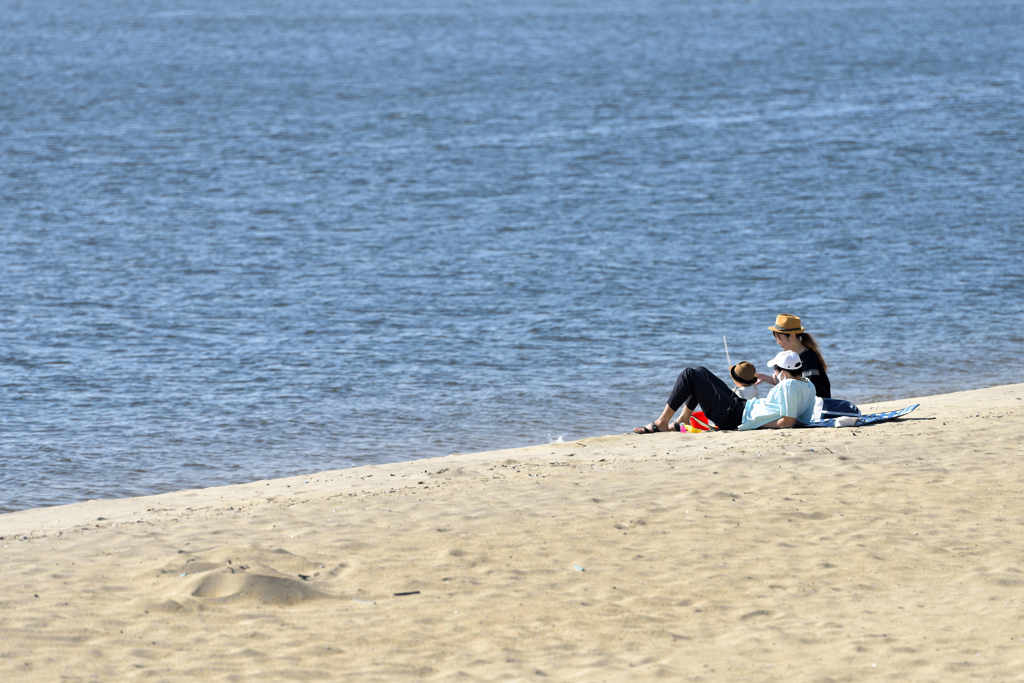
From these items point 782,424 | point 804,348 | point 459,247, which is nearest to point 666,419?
point 782,424

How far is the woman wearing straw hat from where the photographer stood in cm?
1015

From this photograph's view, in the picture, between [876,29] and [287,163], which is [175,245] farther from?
[876,29]

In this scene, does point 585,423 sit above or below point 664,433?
above

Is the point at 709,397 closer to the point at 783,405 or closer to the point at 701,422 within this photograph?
the point at 701,422

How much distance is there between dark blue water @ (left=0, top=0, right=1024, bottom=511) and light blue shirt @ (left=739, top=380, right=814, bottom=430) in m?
2.15

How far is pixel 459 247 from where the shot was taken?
67.8 ft

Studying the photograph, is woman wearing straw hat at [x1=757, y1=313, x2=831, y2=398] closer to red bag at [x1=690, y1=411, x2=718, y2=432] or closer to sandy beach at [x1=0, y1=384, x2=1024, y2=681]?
red bag at [x1=690, y1=411, x2=718, y2=432]

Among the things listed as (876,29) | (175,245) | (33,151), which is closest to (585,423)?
(175,245)

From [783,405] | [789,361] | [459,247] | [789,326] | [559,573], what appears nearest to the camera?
[559,573]

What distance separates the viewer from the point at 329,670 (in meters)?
5.81

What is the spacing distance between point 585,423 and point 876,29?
49.2m

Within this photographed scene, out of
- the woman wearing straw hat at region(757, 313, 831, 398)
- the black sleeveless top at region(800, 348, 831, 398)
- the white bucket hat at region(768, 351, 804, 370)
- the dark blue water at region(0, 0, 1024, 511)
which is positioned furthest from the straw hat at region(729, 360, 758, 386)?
the dark blue water at region(0, 0, 1024, 511)

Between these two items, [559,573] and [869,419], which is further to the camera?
[869,419]

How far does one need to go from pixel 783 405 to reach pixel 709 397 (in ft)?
2.20
